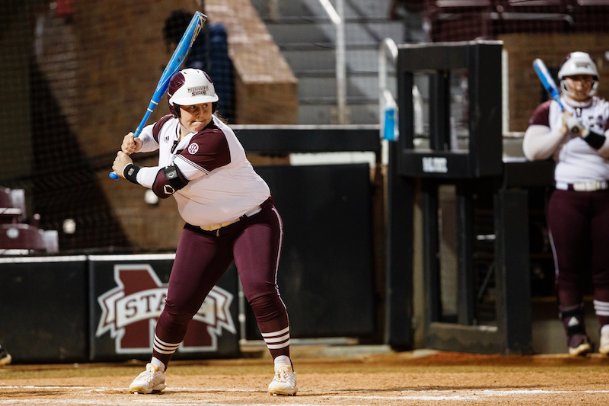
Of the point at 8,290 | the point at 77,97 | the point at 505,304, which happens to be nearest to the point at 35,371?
the point at 8,290

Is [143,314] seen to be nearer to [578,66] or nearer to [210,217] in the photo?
[210,217]

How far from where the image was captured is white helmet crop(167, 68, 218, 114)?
666 centimetres

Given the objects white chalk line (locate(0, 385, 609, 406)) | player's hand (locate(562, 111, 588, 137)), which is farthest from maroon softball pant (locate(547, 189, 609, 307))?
white chalk line (locate(0, 385, 609, 406))

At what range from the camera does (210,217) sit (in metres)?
6.88

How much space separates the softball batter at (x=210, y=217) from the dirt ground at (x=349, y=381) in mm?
338

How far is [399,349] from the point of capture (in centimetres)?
1000

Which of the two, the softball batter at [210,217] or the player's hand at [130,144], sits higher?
the player's hand at [130,144]

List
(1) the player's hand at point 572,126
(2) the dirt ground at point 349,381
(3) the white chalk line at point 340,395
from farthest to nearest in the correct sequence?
(1) the player's hand at point 572,126, (2) the dirt ground at point 349,381, (3) the white chalk line at point 340,395

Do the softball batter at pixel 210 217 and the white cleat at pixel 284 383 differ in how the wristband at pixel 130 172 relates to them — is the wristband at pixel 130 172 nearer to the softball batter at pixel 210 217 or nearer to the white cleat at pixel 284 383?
the softball batter at pixel 210 217

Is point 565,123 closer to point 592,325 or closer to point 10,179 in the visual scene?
point 592,325

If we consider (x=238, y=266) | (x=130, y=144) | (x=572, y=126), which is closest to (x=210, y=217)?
(x=238, y=266)

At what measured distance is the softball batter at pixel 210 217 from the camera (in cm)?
674

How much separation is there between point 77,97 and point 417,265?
17.2 feet

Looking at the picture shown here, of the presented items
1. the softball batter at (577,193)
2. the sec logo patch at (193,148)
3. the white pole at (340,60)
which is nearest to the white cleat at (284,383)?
the sec logo patch at (193,148)
